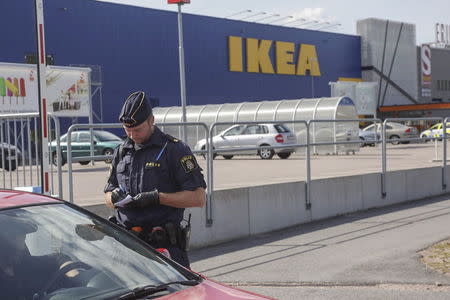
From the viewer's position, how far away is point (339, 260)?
7711 millimetres

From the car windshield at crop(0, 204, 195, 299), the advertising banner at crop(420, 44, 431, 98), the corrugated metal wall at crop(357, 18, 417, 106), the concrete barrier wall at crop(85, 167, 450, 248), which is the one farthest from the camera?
the advertising banner at crop(420, 44, 431, 98)

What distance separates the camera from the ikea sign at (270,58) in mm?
48938

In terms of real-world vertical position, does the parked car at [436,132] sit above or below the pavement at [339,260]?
above

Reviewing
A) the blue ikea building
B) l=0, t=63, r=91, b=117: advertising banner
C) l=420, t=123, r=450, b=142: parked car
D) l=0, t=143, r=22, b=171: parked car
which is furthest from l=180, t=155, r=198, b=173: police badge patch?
the blue ikea building

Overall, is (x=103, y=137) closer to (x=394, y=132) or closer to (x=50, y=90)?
(x=50, y=90)

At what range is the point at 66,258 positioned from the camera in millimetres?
3111

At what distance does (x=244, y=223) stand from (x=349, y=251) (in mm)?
1888

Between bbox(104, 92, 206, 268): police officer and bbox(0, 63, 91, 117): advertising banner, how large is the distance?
45.7 ft

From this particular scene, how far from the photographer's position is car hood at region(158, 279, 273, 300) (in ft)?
9.45

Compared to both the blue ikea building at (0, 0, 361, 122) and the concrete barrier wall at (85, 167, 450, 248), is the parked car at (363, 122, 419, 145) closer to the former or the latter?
the concrete barrier wall at (85, 167, 450, 248)

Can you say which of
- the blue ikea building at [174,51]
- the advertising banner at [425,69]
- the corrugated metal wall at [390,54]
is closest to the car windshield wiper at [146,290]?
the blue ikea building at [174,51]

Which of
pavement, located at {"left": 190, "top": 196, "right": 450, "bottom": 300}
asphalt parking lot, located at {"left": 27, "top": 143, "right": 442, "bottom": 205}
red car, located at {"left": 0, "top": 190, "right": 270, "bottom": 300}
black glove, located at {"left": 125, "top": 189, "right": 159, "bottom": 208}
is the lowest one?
pavement, located at {"left": 190, "top": 196, "right": 450, "bottom": 300}

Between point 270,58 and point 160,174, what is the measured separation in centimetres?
4801

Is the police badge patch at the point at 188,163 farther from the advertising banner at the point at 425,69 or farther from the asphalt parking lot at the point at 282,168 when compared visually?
the advertising banner at the point at 425,69
